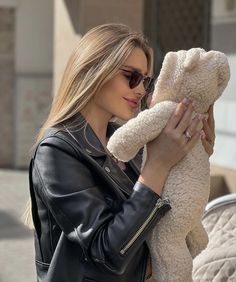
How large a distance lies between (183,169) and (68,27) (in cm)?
675

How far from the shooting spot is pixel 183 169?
1980mm

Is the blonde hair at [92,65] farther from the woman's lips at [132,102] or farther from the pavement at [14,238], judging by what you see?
A: the pavement at [14,238]

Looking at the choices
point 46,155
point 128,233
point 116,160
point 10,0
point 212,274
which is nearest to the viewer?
point 128,233

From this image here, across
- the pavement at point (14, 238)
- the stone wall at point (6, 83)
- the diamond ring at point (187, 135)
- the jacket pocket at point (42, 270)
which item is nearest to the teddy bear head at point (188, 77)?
the diamond ring at point (187, 135)

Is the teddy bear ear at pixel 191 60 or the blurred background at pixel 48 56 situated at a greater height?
the teddy bear ear at pixel 191 60

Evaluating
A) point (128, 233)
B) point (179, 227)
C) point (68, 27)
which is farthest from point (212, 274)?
point (68, 27)

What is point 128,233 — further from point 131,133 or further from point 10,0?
point 10,0

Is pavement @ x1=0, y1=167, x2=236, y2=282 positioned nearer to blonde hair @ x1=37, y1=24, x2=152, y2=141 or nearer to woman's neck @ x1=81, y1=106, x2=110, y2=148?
woman's neck @ x1=81, y1=106, x2=110, y2=148

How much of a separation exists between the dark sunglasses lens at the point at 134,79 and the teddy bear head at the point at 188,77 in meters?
0.11

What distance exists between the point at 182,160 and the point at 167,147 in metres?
0.10

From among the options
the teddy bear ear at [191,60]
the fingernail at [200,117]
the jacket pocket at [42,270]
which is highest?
the teddy bear ear at [191,60]

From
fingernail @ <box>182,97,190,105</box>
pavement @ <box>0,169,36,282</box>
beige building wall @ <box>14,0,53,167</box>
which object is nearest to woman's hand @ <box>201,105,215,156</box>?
fingernail @ <box>182,97,190,105</box>

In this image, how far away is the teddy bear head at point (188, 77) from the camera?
6.44 ft

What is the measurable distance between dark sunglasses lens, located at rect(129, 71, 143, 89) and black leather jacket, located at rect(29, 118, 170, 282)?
8.3 inches
